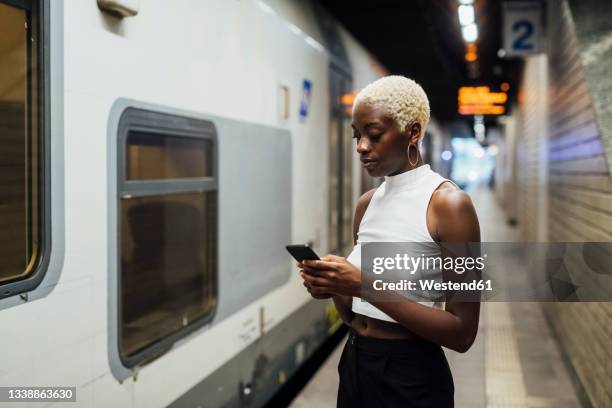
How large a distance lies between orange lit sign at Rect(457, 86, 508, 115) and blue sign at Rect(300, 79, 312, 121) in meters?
7.01

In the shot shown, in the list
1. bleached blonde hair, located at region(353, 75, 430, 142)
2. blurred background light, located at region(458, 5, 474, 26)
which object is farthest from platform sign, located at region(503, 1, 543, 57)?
bleached blonde hair, located at region(353, 75, 430, 142)

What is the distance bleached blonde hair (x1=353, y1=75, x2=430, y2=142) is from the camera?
168 cm

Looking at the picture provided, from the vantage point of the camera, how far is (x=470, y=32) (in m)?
7.87

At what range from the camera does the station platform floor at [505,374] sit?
453 cm

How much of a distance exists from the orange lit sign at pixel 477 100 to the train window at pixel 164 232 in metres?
8.93

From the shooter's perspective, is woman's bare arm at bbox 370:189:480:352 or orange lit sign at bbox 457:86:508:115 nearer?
woman's bare arm at bbox 370:189:480:352

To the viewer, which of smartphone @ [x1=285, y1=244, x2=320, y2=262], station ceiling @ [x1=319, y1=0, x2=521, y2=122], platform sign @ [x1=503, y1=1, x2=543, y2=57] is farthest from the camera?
station ceiling @ [x1=319, y1=0, x2=521, y2=122]

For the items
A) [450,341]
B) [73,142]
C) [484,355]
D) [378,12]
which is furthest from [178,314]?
[378,12]

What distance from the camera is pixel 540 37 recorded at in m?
7.82

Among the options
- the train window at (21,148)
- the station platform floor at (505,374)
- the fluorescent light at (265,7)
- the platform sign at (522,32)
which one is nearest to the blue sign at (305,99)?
the fluorescent light at (265,7)

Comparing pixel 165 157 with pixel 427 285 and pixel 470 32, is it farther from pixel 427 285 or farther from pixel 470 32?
pixel 470 32

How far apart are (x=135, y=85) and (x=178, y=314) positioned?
984 millimetres

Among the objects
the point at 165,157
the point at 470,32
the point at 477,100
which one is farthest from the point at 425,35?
the point at 165,157

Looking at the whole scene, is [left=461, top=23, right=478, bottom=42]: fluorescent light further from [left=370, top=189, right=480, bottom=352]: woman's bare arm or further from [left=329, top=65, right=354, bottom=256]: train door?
[left=370, top=189, right=480, bottom=352]: woman's bare arm
